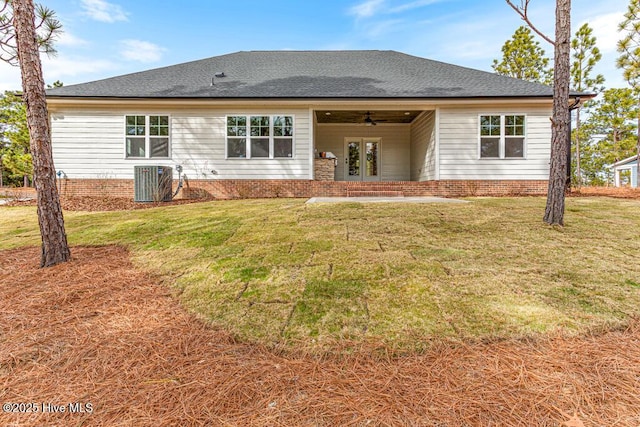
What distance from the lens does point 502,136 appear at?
10172 mm

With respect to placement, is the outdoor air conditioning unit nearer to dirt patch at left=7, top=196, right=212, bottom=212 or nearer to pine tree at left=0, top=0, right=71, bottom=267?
dirt patch at left=7, top=196, right=212, bottom=212

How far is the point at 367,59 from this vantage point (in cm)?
1400

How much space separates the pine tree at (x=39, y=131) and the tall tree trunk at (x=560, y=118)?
614cm

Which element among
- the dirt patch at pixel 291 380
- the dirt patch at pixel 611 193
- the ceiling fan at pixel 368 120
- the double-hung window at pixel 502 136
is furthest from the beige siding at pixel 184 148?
the dirt patch at pixel 291 380

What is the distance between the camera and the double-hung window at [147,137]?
34.1 ft

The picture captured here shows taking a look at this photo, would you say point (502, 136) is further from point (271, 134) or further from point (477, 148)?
point (271, 134)

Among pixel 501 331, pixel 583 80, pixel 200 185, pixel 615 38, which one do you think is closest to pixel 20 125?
pixel 200 185

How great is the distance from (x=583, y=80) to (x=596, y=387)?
2192cm

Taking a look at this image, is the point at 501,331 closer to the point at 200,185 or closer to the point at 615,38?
the point at 200,185

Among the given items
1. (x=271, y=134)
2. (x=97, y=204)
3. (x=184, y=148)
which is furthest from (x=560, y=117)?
(x=97, y=204)

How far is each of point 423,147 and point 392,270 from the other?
10038 millimetres

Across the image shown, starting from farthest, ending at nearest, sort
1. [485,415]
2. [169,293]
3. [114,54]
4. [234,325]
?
[114,54], [169,293], [234,325], [485,415]

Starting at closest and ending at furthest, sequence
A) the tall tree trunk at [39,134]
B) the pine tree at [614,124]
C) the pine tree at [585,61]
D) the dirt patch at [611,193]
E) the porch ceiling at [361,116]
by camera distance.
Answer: the tall tree trunk at [39,134] < the dirt patch at [611,193] < the porch ceiling at [361,116] < the pine tree at [585,61] < the pine tree at [614,124]

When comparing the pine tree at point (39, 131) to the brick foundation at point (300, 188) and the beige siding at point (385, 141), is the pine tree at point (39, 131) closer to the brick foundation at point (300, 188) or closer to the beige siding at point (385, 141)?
the brick foundation at point (300, 188)
